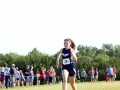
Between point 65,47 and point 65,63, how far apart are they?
0.59m

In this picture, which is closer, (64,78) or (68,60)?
(64,78)

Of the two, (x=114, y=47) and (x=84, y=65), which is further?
(x=114, y=47)

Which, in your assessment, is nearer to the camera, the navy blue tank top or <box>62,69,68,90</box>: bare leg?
<box>62,69,68,90</box>: bare leg

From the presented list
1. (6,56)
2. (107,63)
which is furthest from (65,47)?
(6,56)

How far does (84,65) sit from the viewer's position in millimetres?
75500

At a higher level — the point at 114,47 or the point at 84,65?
the point at 114,47

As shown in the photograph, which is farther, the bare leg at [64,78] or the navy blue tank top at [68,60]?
the navy blue tank top at [68,60]

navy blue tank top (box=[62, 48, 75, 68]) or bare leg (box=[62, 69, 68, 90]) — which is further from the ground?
navy blue tank top (box=[62, 48, 75, 68])

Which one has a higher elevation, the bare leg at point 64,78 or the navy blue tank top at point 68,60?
the navy blue tank top at point 68,60

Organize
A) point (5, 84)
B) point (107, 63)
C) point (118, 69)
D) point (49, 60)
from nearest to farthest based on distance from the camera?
point (5, 84) → point (118, 69) → point (107, 63) → point (49, 60)

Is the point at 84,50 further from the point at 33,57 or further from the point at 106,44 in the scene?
the point at 33,57

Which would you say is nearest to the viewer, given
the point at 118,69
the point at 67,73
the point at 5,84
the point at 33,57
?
the point at 67,73

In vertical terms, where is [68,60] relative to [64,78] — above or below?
above

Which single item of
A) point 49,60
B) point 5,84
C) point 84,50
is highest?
point 84,50
